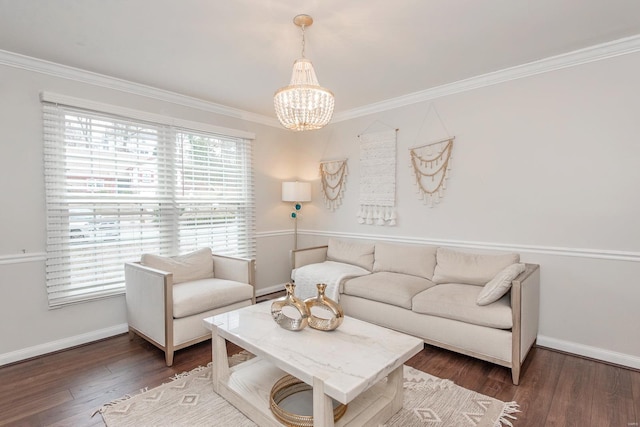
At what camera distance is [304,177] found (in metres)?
4.84

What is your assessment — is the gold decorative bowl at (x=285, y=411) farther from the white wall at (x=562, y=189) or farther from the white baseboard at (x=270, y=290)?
the white baseboard at (x=270, y=290)

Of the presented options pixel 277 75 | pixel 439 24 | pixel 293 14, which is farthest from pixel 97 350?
pixel 439 24

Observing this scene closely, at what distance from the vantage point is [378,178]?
3.96 metres

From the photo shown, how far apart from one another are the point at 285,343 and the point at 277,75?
239cm

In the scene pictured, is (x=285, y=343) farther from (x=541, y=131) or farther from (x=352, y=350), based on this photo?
(x=541, y=131)

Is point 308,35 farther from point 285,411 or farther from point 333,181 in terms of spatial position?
point 285,411

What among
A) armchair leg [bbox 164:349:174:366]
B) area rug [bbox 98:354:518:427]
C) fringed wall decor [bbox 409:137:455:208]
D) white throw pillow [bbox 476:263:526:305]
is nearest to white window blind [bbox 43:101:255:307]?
armchair leg [bbox 164:349:174:366]

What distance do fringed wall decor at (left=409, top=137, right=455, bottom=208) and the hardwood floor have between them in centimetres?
158

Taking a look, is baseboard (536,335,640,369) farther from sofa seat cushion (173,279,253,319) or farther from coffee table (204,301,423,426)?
sofa seat cushion (173,279,253,319)

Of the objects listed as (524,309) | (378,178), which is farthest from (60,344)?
(524,309)

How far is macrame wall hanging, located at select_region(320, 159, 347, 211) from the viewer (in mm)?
4334

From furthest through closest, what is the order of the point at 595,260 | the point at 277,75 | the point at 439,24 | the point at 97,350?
the point at 277,75 < the point at 97,350 < the point at 595,260 < the point at 439,24

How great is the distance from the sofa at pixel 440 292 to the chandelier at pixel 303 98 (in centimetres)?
171

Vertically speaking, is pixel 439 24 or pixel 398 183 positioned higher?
pixel 439 24
